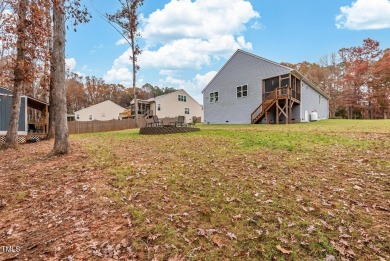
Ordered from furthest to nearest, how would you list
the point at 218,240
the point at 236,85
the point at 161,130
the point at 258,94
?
the point at 236,85, the point at 258,94, the point at 161,130, the point at 218,240

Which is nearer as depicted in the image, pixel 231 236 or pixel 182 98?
pixel 231 236

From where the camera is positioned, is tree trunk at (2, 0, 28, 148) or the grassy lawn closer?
the grassy lawn

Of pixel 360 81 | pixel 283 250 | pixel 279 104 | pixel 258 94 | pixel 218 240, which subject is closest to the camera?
pixel 283 250

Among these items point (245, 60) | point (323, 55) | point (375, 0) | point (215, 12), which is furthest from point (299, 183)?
point (323, 55)

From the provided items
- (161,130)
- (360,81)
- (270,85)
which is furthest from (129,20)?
(360,81)

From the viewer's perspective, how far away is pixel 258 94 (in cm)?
2017

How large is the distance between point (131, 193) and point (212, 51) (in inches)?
961

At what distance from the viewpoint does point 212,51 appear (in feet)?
84.4

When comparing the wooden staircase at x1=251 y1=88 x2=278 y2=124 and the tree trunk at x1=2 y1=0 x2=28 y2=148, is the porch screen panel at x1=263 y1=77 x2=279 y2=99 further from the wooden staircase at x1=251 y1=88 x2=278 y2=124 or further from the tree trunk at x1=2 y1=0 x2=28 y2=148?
the tree trunk at x1=2 y1=0 x2=28 y2=148

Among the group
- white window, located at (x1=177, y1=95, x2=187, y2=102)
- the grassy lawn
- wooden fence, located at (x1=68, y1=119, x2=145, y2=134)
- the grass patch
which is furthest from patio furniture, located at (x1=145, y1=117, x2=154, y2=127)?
the grassy lawn

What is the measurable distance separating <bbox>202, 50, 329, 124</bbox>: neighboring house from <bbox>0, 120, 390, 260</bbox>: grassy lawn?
1293cm

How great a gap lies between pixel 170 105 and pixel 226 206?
3639 cm

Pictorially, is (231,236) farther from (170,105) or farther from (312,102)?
(170,105)

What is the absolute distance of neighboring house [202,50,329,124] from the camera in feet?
60.1
